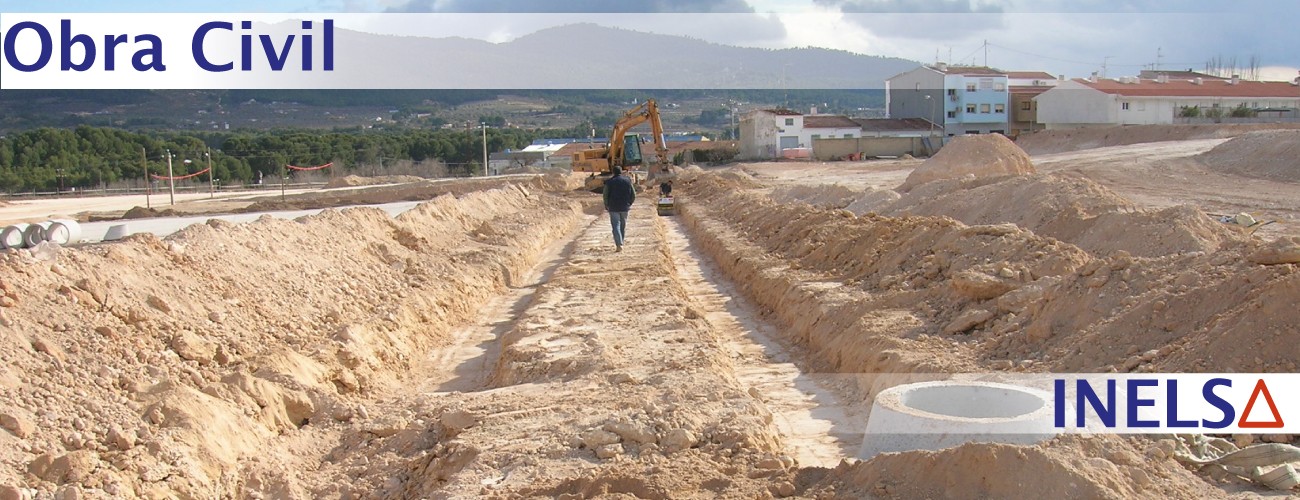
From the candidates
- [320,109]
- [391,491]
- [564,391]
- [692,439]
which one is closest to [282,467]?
[391,491]

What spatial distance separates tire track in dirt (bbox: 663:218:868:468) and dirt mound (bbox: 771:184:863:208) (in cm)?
836

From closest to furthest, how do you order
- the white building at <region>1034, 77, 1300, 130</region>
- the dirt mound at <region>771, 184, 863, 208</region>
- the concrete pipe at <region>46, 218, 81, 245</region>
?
the concrete pipe at <region>46, 218, 81, 245</region>, the dirt mound at <region>771, 184, 863, 208</region>, the white building at <region>1034, 77, 1300, 130</region>

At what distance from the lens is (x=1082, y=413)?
619 cm

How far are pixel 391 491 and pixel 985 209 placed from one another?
1211cm

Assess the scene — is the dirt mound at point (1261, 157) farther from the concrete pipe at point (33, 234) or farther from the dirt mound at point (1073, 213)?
the concrete pipe at point (33, 234)

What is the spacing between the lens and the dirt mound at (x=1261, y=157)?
24.4 metres

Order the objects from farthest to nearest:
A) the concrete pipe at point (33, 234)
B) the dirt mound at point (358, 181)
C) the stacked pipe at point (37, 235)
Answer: the dirt mound at point (358, 181) → the concrete pipe at point (33, 234) → the stacked pipe at point (37, 235)

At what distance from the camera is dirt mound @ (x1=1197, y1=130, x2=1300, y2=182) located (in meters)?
24.4

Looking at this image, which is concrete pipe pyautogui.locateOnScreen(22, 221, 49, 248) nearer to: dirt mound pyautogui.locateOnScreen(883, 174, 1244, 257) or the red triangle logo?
dirt mound pyautogui.locateOnScreen(883, 174, 1244, 257)

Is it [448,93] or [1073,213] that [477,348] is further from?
[448,93]

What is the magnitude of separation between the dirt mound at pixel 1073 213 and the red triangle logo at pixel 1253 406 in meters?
4.21

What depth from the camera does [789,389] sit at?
8562 mm

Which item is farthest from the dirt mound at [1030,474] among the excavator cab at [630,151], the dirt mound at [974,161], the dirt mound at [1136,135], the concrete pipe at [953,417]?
the dirt mound at [1136,135]

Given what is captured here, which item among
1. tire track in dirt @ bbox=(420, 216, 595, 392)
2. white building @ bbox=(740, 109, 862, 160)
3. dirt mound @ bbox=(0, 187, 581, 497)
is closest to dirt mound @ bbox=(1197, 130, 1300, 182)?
tire track in dirt @ bbox=(420, 216, 595, 392)
